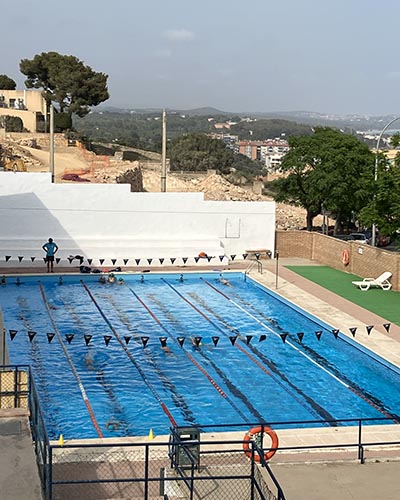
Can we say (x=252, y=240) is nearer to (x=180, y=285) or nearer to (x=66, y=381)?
(x=180, y=285)

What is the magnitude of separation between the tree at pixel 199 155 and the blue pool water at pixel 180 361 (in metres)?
45.2

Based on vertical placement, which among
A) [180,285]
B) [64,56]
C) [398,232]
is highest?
[64,56]

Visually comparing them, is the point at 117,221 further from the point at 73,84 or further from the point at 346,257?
the point at 73,84

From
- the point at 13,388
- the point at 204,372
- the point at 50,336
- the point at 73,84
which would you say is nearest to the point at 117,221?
the point at 50,336

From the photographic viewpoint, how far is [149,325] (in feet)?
64.8

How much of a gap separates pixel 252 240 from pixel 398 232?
6413 mm

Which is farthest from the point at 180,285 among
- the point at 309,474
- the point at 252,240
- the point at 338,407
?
the point at 309,474

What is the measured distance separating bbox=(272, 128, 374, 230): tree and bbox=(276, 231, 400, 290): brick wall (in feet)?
6.69

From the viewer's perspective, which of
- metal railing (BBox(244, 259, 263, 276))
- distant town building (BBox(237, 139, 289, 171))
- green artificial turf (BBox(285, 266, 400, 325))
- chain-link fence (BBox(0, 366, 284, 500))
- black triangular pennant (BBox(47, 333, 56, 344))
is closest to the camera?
chain-link fence (BBox(0, 366, 284, 500))

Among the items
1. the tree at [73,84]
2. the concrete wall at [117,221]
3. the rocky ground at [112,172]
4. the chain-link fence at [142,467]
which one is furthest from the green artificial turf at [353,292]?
the tree at [73,84]

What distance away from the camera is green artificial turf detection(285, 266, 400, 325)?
20891mm

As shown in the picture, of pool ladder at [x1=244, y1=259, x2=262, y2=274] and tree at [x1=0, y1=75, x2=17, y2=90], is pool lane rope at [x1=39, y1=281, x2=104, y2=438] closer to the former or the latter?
pool ladder at [x1=244, y1=259, x2=262, y2=274]

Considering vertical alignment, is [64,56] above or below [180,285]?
above

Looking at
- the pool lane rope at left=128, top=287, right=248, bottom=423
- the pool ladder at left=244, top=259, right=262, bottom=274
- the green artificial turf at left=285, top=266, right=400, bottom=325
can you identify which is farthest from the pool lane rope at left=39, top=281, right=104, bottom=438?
the green artificial turf at left=285, top=266, right=400, bottom=325
